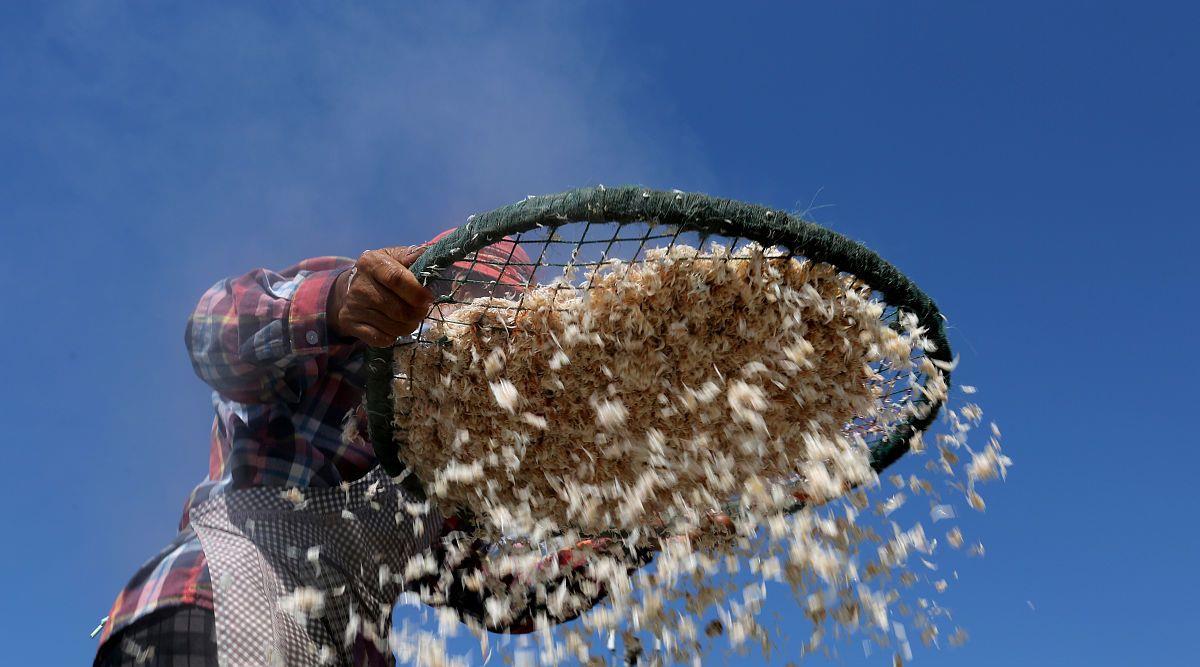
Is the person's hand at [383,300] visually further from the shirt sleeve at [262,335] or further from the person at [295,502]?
the shirt sleeve at [262,335]

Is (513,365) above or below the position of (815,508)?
above

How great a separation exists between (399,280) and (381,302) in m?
0.06

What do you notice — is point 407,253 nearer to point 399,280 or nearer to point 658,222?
point 399,280

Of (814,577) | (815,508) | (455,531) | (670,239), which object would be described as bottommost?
(814,577)

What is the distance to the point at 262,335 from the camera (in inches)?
64.5

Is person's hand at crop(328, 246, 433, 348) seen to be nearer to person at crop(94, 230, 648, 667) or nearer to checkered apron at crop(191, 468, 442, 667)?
person at crop(94, 230, 648, 667)

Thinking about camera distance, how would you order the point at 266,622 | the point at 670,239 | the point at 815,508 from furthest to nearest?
1. the point at 815,508
2. the point at 266,622
3. the point at 670,239

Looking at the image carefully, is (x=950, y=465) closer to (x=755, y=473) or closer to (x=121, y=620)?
(x=755, y=473)

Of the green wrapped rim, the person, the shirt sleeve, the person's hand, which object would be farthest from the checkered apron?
the person's hand

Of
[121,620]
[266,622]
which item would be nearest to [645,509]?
[266,622]

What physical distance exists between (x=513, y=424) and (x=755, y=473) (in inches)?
20.4

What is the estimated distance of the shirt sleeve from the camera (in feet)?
5.27

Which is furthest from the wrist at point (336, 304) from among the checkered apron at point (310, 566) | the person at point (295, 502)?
the checkered apron at point (310, 566)

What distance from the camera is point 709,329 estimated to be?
146 centimetres
